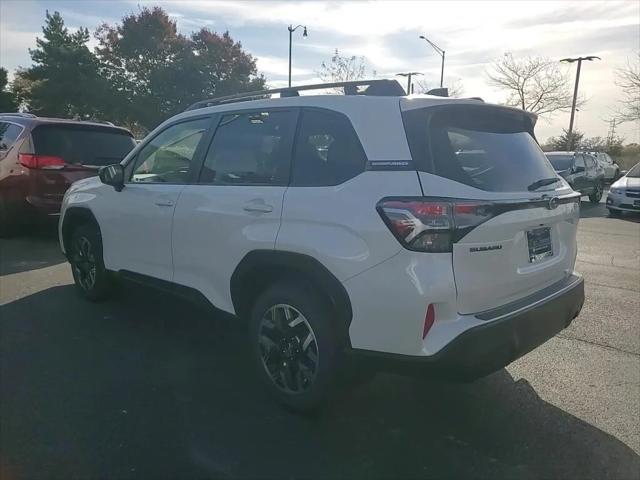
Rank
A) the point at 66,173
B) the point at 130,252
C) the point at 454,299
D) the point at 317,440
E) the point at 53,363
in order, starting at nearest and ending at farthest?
the point at 454,299 < the point at 317,440 < the point at 53,363 < the point at 130,252 < the point at 66,173

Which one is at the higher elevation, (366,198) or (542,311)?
(366,198)

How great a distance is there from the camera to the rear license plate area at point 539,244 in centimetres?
306

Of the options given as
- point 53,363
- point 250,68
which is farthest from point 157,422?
point 250,68

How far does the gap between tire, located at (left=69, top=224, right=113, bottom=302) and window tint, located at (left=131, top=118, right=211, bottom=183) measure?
35.7 inches

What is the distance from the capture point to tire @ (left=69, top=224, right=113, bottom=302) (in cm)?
511

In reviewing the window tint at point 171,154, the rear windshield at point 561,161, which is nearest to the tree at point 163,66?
the rear windshield at point 561,161

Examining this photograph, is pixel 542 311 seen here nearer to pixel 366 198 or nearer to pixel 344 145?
pixel 366 198

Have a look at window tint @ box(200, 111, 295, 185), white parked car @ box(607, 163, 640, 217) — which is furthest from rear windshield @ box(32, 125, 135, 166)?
white parked car @ box(607, 163, 640, 217)

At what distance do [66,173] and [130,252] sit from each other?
392 cm

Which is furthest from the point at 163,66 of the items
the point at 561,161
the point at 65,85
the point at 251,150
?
the point at 251,150

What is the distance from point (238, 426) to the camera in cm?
312

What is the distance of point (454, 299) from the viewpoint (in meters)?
2.64

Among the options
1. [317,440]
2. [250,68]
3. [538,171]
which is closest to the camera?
[317,440]

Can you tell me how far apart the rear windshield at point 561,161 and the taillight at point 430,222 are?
49.7 feet
